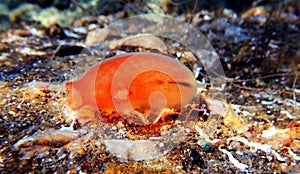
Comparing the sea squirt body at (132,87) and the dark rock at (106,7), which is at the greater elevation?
the dark rock at (106,7)

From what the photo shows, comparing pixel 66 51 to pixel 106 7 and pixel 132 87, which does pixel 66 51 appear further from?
pixel 132 87

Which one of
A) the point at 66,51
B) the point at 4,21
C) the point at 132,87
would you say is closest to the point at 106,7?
the point at 66,51

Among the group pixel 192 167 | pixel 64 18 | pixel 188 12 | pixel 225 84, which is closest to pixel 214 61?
pixel 225 84

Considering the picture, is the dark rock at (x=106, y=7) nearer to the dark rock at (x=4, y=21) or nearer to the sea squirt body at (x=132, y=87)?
the dark rock at (x=4, y=21)

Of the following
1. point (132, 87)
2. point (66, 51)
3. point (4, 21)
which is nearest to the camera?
point (132, 87)

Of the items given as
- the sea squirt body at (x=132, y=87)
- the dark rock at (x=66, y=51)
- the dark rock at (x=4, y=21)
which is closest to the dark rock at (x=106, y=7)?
the dark rock at (x=66, y=51)

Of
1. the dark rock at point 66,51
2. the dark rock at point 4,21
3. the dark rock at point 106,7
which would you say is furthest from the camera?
the dark rock at point 106,7

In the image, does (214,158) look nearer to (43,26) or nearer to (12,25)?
(43,26)

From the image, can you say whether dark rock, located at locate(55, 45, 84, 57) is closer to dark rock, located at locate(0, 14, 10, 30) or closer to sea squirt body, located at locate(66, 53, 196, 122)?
sea squirt body, located at locate(66, 53, 196, 122)
